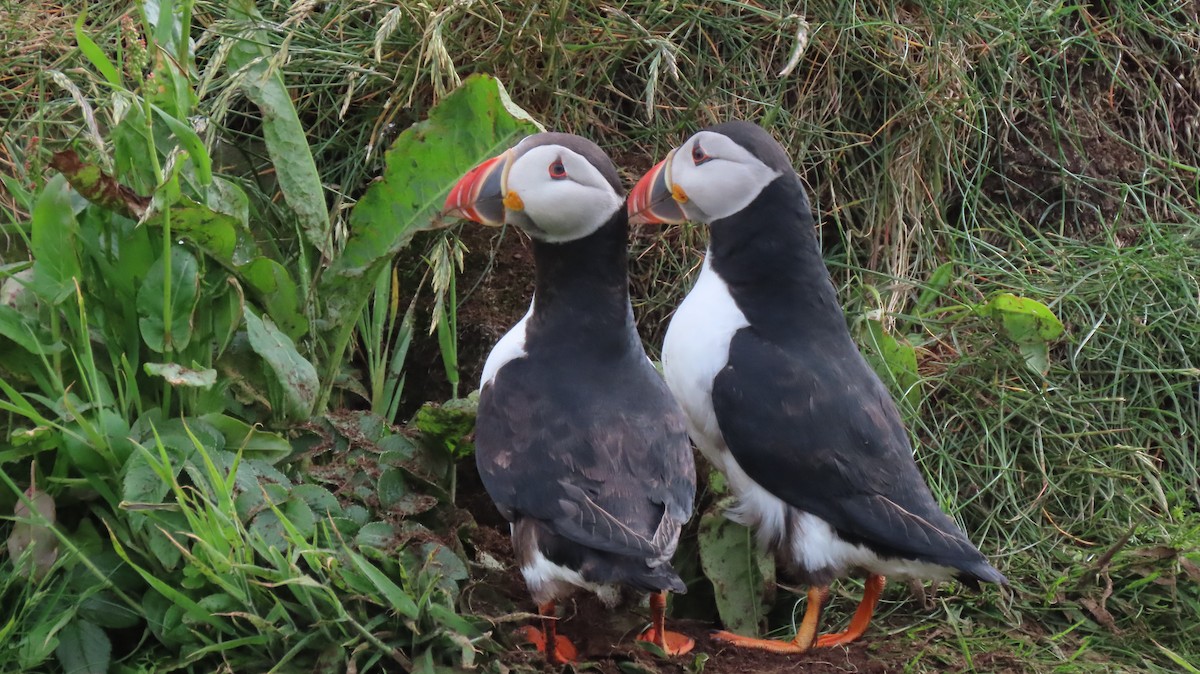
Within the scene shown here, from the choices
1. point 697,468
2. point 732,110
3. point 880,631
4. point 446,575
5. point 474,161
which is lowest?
point 880,631

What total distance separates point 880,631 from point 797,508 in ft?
1.53

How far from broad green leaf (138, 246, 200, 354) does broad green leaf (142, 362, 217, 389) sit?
5cm

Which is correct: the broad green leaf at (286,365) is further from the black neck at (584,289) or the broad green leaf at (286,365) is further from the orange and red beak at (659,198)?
the orange and red beak at (659,198)

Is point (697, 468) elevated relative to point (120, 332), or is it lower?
lower

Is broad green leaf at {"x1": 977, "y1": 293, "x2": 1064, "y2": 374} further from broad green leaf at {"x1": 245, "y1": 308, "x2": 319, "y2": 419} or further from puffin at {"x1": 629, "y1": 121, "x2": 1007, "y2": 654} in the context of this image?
broad green leaf at {"x1": 245, "y1": 308, "x2": 319, "y2": 419}

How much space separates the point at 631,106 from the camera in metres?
4.13

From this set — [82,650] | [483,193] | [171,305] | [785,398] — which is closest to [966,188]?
[785,398]

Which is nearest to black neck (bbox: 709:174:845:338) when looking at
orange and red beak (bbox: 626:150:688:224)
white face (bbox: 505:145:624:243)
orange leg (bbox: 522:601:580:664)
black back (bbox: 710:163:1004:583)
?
black back (bbox: 710:163:1004:583)

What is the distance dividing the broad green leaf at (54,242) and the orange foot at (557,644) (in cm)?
126

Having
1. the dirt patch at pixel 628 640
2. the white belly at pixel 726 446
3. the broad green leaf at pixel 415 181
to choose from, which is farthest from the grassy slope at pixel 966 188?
the white belly at pixel 726 446

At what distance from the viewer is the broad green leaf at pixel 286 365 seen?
285cm

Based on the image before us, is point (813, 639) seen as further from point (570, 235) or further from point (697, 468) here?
point (570, 235)

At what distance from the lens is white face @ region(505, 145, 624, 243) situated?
296cm

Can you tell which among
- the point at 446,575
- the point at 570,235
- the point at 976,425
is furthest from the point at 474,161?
the point at 976,425
